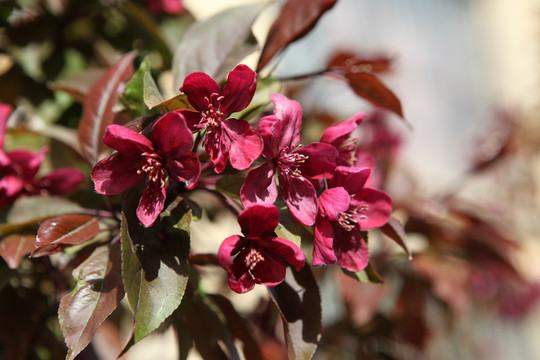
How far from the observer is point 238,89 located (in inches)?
20.6

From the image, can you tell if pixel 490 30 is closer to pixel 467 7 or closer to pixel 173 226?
pixel 467 7

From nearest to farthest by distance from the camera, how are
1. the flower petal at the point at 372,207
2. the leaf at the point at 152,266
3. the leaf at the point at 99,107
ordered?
the leaf at the point at 152,266, the flower petal at the point at 372,207, the leaf at the point at 99,107

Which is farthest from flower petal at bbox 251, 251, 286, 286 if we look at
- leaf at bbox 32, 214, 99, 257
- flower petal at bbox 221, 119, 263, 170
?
leaf at bbox 32, 214, 99, 257

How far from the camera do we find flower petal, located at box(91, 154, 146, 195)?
50cm

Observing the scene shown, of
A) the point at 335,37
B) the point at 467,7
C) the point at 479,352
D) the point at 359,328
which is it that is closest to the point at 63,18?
the point at 359,328

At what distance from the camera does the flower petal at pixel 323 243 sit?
51 cm

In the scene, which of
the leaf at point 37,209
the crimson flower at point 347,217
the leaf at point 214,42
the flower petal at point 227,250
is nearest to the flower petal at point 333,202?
the crimson flower at point 347,217

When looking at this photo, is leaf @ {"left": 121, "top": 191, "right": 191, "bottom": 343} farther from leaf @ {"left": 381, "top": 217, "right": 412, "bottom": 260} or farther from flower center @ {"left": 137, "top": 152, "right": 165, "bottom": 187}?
leaf @ {"left": 381, "top": 217, "right": 412, "bottom": 260}

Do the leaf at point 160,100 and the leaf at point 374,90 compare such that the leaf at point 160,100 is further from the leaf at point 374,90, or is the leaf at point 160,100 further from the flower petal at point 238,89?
the leaf at point 374,90

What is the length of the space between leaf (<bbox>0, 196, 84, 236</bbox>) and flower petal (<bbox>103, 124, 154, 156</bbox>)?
0.21 meters

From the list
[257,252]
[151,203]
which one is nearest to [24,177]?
[151,203]

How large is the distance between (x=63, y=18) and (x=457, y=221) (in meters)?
1.08

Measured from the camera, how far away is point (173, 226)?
53 cm

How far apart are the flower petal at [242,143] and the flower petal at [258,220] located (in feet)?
0.18
